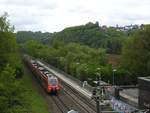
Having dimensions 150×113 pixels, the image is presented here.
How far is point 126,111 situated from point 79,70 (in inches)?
1505

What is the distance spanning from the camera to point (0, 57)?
240 ft

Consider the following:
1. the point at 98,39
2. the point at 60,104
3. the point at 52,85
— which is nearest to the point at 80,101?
the point at 60,104

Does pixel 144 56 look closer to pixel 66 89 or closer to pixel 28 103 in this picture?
pixel 66 89

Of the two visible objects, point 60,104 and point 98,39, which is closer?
point 60,104

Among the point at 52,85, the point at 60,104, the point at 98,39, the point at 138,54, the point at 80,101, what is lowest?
the point at 60,104

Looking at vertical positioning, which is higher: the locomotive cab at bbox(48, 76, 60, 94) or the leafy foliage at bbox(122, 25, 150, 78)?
the leafy foliage at bbox(122, 25, 150, 78)

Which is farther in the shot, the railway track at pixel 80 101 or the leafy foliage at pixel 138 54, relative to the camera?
the leafy foliage at pixel 138 54

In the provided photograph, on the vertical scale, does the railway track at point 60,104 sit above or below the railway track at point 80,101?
below

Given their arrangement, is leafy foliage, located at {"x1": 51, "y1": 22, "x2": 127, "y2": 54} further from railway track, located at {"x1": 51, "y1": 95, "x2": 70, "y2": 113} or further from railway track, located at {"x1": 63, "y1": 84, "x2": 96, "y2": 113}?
railway track, located at {"x1": 51, "y1": 95, "x2": 70, "y2": 113}

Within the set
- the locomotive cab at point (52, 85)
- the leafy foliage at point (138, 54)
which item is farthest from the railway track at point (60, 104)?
the leafy foliage at point (138, 54)

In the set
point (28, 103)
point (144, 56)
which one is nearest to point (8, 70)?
point (28, 103)

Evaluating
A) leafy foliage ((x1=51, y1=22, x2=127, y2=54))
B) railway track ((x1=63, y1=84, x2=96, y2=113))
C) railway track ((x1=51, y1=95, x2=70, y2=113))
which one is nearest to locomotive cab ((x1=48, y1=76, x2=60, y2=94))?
railway track ((x1=51, y1=95, x2=70, y2=113))

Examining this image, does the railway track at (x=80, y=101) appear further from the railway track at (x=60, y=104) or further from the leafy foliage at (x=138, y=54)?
the leafy foliage at (x=138, y=54)

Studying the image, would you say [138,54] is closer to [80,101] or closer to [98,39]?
[80,101]
